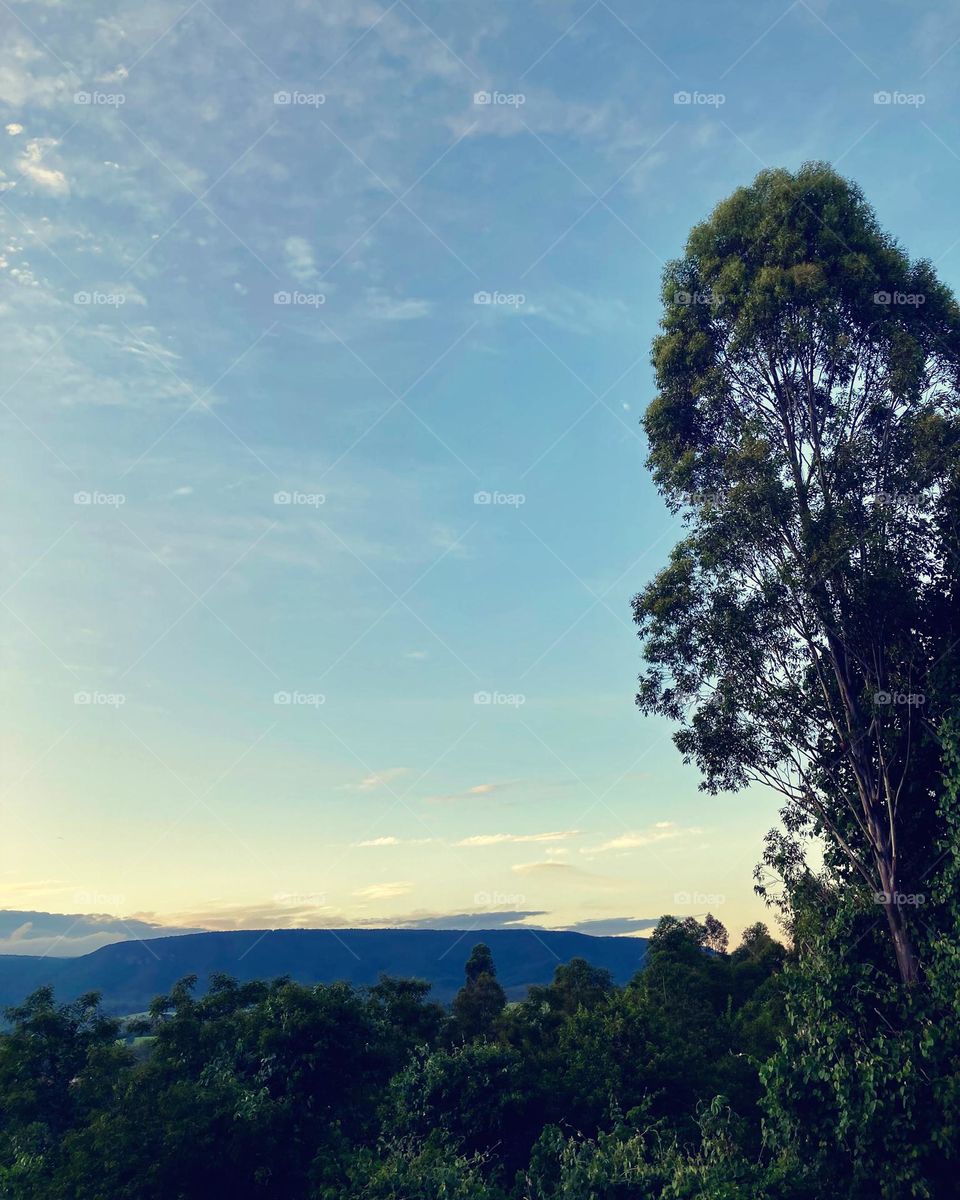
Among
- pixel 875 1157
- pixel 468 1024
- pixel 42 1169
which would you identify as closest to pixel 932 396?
pixel 875 1157

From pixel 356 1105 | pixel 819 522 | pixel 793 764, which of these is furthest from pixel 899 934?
pixel 356 1105

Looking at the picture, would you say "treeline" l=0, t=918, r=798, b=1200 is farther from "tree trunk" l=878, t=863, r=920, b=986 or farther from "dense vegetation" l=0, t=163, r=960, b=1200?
"tree trunk" l=878, t=863, r=920, b=986

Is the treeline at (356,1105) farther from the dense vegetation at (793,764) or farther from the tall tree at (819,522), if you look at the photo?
the tall tree at (819,522)

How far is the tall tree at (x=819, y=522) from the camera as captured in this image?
Answer: 15.6 metres

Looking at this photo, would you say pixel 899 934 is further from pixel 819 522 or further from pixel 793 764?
pixel 819 522

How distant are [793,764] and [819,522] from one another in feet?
17.8

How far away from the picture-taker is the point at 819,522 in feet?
52.1

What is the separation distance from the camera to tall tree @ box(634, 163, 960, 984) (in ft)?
51.2

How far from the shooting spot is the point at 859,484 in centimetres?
1648

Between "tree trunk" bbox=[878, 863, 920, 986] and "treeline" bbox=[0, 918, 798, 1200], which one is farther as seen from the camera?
"tree trunk" bbox=[878, 863, 920, 986]

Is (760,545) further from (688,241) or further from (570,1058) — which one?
(570,1058)

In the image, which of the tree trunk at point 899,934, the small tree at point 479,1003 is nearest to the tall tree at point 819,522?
the tree trunk at point 899,934

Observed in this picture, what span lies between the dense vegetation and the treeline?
3.7 inches

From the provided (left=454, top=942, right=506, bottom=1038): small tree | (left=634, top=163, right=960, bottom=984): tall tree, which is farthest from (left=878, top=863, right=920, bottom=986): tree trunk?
(left=454, top=942, right=506, bottom=1038): small tree
